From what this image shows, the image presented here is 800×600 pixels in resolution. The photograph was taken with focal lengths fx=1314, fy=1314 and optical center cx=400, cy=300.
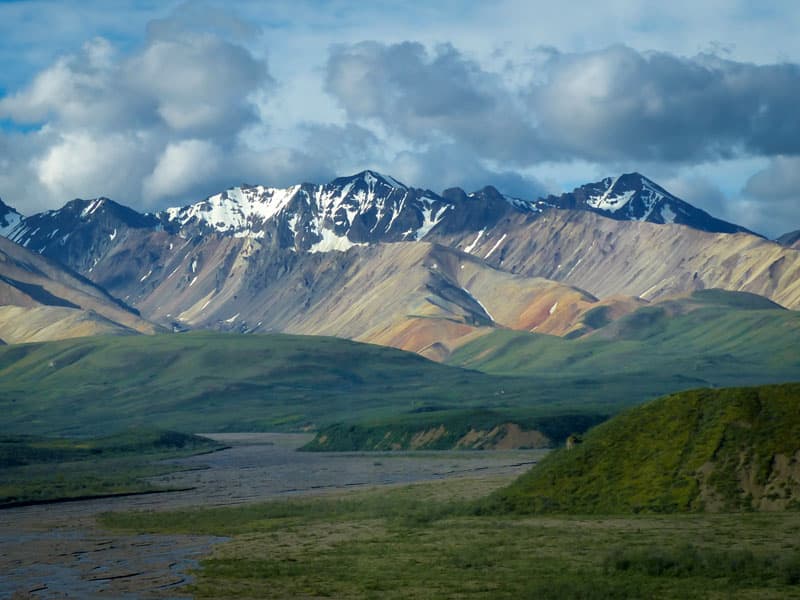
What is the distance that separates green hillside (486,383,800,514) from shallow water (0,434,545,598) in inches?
1149

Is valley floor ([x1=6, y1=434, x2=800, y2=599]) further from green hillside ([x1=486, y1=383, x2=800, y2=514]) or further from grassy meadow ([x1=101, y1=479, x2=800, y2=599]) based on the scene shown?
green hillside ([x1=486, y1=383, x2=800, y2=514])

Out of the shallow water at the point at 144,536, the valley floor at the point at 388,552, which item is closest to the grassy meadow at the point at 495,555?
the valley floor at the point at 388,552

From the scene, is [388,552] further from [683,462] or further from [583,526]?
[683,462]

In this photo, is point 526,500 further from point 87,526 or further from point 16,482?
point 16,482

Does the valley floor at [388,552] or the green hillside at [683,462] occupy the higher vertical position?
the green hillside at [683,462]

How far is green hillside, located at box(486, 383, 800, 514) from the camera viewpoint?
99.4m

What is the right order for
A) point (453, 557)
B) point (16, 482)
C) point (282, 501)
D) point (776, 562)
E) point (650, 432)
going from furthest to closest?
point (16, 482) → point (282, 501) → point (650, 432) → point (453, 557) → point (776, 562)

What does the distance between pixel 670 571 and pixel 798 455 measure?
95.2 ft

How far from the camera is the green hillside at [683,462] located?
99.4 metres

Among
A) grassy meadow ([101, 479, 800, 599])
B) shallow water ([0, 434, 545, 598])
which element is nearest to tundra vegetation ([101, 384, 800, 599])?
grassy meadow ([101, 479, 800, 599])

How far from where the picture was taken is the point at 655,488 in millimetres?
102625

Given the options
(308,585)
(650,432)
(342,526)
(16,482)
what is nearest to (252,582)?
(308,585)

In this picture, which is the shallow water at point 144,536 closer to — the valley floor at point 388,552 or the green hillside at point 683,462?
the valley floor at point 388,552

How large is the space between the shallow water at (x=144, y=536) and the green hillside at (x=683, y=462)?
29.2 m
